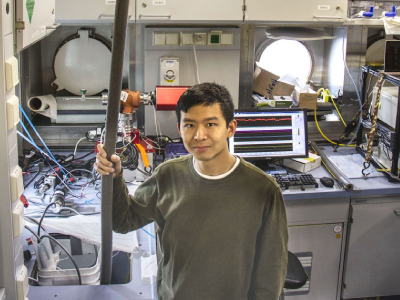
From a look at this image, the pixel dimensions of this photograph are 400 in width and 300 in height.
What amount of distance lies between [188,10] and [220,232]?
1720mm

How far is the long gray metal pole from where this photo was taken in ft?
4.59

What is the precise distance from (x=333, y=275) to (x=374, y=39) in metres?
1.58

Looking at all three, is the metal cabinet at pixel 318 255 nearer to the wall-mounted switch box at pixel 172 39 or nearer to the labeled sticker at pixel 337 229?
the labeled sticker at pixel 337 229

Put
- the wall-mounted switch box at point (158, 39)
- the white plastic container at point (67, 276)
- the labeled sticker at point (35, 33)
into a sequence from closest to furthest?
the labeled sticker at point (35, 33)
the white plastic container at point (67, 276)
the wall-mounted switch box at point (158, 39)

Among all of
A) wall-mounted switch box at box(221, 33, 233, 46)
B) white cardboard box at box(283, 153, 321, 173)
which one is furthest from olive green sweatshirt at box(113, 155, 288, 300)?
wall-mounted switch box at box(221, 33, 233, 46)

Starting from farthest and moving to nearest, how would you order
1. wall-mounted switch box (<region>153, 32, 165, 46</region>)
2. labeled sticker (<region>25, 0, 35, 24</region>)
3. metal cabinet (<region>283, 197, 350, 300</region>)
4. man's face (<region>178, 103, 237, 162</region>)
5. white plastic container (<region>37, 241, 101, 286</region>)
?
wall-mounted switch box (<region>153, 32, 165, 46</region>)
metal cabinet (<region>283, 197, 350, 300</region>)
white plastic container (<region>37, 241, 101, 286</region>)
labeled sticker (<region>25, 0, 35, 24</region>)
man's face (<region>178, 103, 237, 162</region>)

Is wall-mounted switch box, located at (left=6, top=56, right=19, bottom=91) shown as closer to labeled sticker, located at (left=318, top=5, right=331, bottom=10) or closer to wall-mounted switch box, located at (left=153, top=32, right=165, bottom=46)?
wall-mounted switch box, located at (left=153, top=32, right=165, bottom=46)

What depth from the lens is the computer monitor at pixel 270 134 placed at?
10.6 ft

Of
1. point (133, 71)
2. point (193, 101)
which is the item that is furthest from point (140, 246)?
point (133, 71)

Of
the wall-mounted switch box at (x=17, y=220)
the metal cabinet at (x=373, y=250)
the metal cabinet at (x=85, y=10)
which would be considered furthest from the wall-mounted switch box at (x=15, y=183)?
the metal cabinet at (x=373, y=250)

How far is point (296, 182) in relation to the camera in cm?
306

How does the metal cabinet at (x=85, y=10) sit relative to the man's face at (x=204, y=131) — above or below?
above

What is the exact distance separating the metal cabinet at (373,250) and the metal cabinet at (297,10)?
1.03 metres

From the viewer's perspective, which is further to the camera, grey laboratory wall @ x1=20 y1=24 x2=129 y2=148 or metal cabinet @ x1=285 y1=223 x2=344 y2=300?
grey laboratory wall @ x1=20 y1=24 x2=129 y2=148
